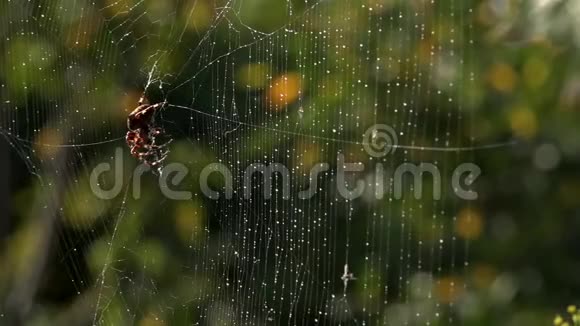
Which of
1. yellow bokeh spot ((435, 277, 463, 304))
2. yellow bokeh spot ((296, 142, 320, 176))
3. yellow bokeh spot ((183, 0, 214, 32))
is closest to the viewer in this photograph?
yellow bokeh spot ((296, 142, 320, 176))

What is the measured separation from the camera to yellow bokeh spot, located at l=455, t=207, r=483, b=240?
173cm

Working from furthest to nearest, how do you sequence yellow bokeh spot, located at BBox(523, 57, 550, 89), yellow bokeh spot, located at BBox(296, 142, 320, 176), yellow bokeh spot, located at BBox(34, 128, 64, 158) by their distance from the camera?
1. yellow bokeh spot, located at BBox(34, 128, 64, 158)
2. yellow bokeh spot, located at BBox(523, 57, 550, 89)
3. yellow bokeh spot, located at BBox(296, 142, 320, 176)

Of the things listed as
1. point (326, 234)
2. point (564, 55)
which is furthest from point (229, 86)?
point (564, 55)

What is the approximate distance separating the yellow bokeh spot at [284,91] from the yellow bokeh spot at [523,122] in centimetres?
38

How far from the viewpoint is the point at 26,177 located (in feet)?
8.89

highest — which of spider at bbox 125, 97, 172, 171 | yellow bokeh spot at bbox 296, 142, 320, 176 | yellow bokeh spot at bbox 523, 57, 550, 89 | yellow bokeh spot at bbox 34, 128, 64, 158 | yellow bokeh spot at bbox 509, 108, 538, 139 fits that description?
yellow bokeh spot at bbox 34, 128, 64, 158

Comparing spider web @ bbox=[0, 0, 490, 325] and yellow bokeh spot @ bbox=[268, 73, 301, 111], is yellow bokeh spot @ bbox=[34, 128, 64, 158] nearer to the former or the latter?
spider web @ bbox=[0, 0, 490, 325]

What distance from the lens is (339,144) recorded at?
1576mm

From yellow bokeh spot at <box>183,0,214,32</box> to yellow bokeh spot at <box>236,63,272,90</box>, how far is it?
1.00 ft

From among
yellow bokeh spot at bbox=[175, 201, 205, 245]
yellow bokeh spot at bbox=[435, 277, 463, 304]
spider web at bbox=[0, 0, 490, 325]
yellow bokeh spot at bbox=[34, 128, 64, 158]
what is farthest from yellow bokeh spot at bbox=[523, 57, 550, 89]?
yellow bokeh spot at bbox=[34, 128, 64, 158]

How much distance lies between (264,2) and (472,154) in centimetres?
66

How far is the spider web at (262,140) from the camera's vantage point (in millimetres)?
1562

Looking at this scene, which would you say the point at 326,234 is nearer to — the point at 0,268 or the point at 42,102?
the point at 42,102

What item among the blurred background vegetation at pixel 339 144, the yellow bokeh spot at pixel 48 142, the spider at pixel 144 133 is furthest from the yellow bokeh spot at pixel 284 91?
the yellow bokeh spot at pixel 48 142
